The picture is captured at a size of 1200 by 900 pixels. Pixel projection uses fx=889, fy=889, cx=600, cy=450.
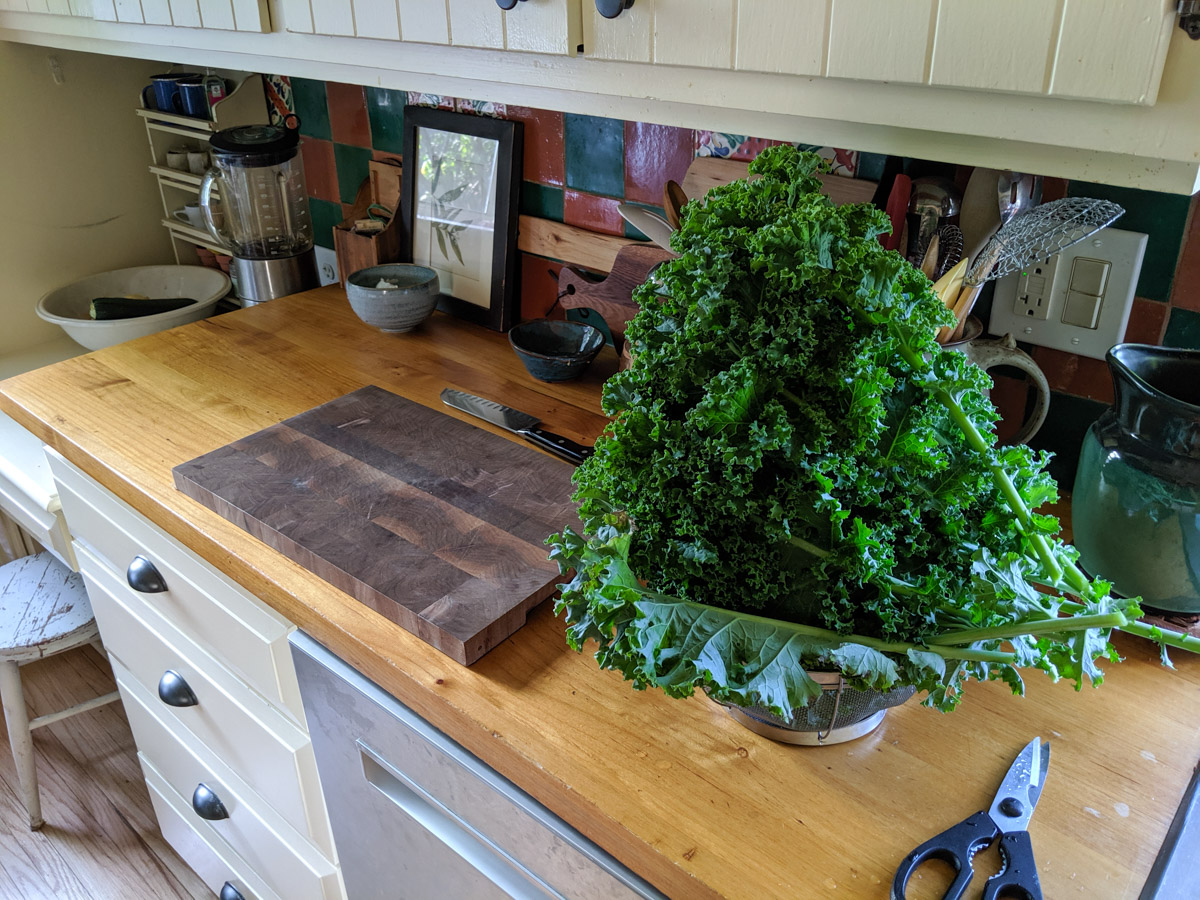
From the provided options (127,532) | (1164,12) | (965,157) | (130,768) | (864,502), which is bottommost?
(130,768)

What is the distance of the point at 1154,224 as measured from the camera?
0.87 m

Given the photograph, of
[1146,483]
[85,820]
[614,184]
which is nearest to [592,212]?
[614,184]

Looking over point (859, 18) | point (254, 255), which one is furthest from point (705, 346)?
point (254, 255)

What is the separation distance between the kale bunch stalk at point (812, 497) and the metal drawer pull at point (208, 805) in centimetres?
96

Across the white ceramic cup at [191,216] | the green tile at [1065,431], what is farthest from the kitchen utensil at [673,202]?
the white ceramic cup at [191,216]

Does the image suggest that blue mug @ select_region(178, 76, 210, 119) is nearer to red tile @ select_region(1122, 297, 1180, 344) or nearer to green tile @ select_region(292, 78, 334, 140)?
green tile @ select_region(292, 78, 334, 140)

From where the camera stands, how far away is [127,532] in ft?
3.86

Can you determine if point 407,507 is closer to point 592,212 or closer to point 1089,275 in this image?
point 592,212

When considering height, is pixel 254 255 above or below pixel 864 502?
below

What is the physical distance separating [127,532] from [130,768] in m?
0.99

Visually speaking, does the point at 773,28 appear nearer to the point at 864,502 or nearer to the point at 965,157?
the point at 965,157

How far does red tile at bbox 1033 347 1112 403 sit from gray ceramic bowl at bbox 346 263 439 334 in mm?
883

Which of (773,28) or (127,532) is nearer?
(773,28)

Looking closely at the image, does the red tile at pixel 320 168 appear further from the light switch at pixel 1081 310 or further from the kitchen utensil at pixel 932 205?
the light switch at pixel 1081 310
